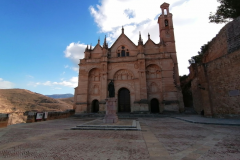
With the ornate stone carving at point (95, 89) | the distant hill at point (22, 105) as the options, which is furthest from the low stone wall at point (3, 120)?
the ornate stone carving at point (95, 89)

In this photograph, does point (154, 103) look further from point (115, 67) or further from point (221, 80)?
point (221, 80)

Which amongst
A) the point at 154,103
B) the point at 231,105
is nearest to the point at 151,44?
the point at 154,103

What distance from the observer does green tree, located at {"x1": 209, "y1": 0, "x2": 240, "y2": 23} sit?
733 inches

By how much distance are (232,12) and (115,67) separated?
68.5 feet

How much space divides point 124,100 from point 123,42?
12.3 metres

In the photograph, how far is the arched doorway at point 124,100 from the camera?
77.9 ft

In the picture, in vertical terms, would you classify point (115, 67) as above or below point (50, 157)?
above

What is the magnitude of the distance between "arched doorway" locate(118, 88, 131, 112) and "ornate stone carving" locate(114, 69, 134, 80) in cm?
231

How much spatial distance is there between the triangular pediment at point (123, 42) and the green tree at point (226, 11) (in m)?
14.6

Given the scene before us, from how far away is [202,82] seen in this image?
619 inches

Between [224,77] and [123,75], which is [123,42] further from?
[224,77]

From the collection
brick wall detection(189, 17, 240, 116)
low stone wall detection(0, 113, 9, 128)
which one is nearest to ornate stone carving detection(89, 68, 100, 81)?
low stone wall detection(0, 113, 9, 128)

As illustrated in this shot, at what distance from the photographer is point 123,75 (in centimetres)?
2453

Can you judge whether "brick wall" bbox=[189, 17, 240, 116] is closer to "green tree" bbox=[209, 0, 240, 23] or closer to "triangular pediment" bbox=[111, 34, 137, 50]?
"green tree" bbox=[209, 0, 240, 23]
